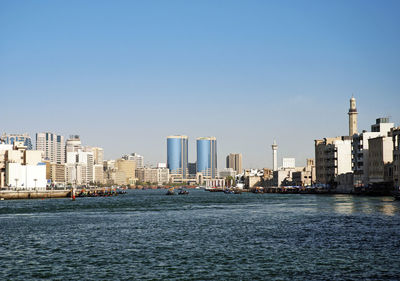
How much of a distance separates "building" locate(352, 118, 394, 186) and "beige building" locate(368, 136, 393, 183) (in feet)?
20.5

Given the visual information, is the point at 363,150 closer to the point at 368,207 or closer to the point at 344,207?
the point at 344,207

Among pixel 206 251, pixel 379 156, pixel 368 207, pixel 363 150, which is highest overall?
pixel 363 150

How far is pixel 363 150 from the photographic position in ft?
593

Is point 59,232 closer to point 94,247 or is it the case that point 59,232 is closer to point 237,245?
point 94,247

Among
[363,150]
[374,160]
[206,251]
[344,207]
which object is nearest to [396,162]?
[374,160]

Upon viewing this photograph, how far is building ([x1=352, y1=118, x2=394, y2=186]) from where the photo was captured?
178m

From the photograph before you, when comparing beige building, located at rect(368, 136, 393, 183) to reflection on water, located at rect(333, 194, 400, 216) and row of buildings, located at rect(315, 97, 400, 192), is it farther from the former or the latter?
reflection on water, located at rect(333, 194, 400, 216)

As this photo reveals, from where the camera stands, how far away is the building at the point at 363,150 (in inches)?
7021

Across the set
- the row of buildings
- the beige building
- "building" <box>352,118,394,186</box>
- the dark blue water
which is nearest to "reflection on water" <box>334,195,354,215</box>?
the dark blue water

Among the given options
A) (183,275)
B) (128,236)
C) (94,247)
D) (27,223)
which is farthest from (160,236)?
(27,223)

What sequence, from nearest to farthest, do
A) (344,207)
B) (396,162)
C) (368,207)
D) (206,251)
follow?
(206,251) < (368,207) < (344,207) < (396,162)

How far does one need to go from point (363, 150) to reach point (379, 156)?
17.8 metres

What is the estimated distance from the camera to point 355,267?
3675 centimetres

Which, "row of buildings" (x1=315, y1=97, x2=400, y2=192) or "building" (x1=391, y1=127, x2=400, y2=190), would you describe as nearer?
"building" (x1=391, y1=127, x2=400, y2=190)
